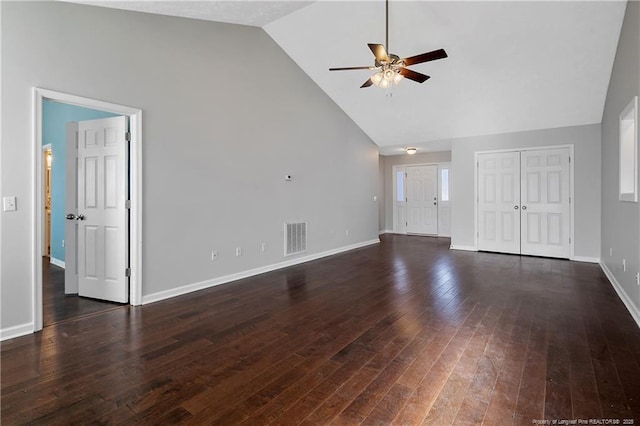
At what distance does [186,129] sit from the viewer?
411cm

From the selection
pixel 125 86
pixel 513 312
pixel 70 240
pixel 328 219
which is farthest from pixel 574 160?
pixel 70 240

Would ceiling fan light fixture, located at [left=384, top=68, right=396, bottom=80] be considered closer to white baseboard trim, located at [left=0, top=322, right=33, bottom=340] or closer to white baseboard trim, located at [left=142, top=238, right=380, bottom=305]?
white baseboard trim, located at [left=142, top=238, right=380, bottom=305]

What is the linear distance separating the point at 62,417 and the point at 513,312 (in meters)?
3.86

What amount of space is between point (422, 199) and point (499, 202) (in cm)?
311

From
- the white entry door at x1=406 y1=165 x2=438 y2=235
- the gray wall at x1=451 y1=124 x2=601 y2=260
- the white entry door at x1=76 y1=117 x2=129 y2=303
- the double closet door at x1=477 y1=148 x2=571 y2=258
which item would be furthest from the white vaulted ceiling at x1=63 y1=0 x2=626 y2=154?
the white entry door at x1=406 y1=165 x2=438 y2=235

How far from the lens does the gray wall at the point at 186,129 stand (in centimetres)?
284

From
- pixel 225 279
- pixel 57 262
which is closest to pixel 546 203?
pixel 225 279

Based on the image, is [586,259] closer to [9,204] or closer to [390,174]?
[390,174]

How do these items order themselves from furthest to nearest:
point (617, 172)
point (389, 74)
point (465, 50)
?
point (465, 50), point (617, 172), point (389, 74)

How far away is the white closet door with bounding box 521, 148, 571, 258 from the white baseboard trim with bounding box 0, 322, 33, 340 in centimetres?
787

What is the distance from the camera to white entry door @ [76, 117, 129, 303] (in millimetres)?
3680

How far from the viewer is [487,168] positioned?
6.93 meters

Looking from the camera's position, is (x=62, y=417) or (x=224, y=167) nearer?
(x=62, y=417)

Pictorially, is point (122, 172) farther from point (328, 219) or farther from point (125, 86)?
point (328, 219)
